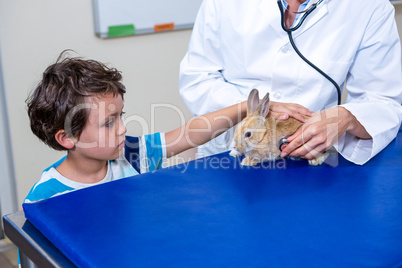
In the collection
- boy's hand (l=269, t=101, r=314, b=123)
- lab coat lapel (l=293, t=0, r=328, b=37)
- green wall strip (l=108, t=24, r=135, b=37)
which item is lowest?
boy's hand (l=269, t=101, r=314, b=123)

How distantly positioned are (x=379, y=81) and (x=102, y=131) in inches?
27.3

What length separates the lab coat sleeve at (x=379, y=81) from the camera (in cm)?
99

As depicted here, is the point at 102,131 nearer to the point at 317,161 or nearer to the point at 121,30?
the point at 317,161

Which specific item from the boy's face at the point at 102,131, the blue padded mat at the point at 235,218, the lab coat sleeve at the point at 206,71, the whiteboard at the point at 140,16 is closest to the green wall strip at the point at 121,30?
the whiteboard at the point at 140,16

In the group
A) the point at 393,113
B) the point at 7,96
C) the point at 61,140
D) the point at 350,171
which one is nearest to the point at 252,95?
the point at 350,171

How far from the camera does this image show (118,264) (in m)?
0.54

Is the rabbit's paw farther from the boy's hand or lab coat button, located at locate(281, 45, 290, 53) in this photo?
lab coat button, located at locate(281, 45, 290, 53)

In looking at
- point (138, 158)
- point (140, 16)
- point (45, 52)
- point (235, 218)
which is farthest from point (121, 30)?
point (235, 218)

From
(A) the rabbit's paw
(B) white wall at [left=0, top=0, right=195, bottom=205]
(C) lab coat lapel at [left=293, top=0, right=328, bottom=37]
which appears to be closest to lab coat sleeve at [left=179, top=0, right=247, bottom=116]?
(C) lab coat lapel at [left=293, top=0, right=328, bottom=37]

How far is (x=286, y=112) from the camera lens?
3.16 feet

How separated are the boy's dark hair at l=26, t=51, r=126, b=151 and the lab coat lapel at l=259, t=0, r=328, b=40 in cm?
43

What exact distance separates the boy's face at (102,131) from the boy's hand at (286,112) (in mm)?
355

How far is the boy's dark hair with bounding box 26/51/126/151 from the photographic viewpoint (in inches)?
40.3

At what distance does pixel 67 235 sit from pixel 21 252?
0.14m
